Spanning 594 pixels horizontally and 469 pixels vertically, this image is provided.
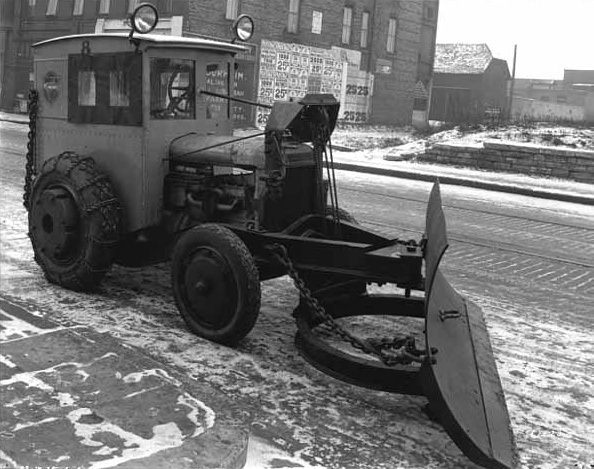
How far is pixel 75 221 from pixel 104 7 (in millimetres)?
25674

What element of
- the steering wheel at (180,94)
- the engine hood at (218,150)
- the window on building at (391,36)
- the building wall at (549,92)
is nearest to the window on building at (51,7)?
the window on building at (391,36)

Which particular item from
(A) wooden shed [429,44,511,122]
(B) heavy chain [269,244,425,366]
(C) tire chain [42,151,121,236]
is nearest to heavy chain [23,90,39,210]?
(C) tire chain [42,151,121,236]

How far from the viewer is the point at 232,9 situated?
27.1m

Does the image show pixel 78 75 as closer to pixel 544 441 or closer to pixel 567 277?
pixel 544 441

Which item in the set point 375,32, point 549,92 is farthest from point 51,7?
point 549,92

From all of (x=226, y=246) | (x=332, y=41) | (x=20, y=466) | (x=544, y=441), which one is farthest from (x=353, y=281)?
(x=332, y=41)

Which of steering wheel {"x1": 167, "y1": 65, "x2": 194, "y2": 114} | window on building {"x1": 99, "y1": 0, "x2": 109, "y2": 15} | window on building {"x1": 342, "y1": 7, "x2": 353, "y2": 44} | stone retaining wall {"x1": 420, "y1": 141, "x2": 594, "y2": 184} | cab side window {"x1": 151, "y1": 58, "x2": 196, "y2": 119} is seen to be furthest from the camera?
Result: window on building {"x1": 342, "y1": 7, "x2": 353, "y2": 44}

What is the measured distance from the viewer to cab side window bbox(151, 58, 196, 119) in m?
5.45

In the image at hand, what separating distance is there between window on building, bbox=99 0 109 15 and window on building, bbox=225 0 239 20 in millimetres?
5306

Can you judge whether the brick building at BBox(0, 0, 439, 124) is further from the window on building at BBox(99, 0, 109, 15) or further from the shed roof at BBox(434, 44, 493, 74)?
the shed roof at BBox(434, 44, 493, 74)

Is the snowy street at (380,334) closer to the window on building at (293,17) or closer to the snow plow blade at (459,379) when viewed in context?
the snow plow blade at (459,379)

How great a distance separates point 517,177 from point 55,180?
1523 centimetres

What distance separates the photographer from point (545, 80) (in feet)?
307

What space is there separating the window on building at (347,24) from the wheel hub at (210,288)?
3047 cm
